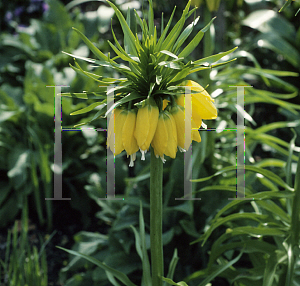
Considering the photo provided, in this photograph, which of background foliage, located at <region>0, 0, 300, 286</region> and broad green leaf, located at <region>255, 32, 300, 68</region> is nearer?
background foliage, located at <region>0, 0, 300, 286</region>

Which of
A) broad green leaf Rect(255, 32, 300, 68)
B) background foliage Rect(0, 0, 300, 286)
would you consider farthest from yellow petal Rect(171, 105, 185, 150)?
broad green leaf Rect(255, 32, 300, 68)

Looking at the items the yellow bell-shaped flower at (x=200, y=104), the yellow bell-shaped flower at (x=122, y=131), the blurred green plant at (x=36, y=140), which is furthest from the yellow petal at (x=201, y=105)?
the blurred green plant at (x=36, y=140)

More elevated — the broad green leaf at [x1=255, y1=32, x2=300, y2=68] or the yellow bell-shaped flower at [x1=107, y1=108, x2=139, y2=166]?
the broad green leaf at [x1=255, y1=32, x2=300, y2=68]

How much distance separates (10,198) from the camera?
1961 mm

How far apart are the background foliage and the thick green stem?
0.14 metres

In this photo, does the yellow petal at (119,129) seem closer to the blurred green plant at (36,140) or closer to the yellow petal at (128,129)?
the yellow petal at (128,129)

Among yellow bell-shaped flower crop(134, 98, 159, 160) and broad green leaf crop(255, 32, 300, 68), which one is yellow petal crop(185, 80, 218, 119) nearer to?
yellow bell-shaped flower crop(134, 98, 159, 160)

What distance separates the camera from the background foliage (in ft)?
3.46

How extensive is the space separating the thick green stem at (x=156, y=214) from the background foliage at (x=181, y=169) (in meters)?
0.14

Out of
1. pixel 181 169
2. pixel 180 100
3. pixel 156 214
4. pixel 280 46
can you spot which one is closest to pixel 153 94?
pixel 180 100

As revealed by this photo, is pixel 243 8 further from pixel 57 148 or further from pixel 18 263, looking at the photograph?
pixel 18 263

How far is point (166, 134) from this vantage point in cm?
66

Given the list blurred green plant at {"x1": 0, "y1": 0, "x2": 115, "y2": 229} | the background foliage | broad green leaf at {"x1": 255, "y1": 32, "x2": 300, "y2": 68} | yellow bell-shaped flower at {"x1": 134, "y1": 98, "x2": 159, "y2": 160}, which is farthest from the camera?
broad green leaf at {"x1": 255, "y1": 32, "x2": 300, "y2": 68}

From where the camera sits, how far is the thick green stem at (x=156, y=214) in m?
0.73
